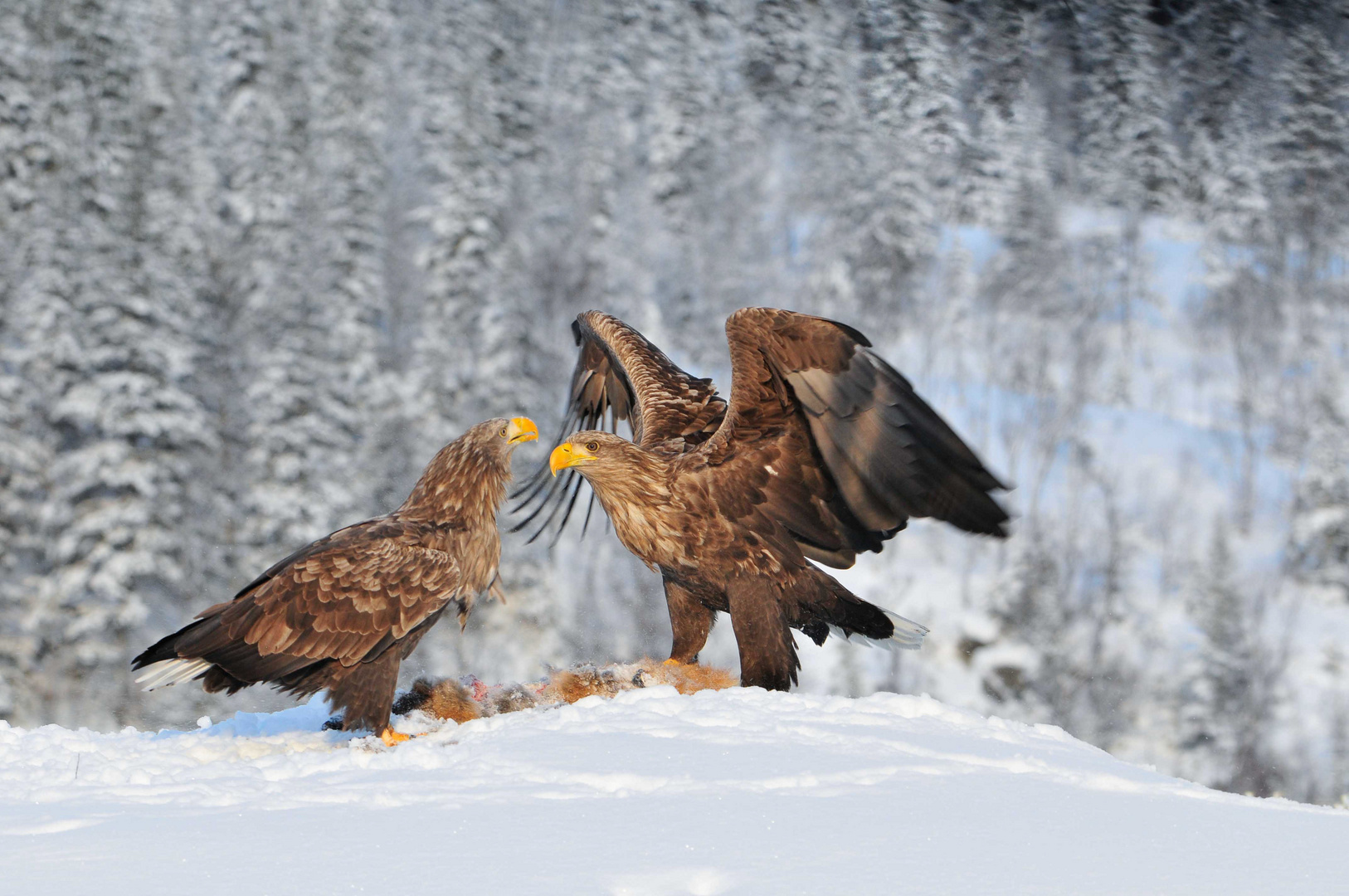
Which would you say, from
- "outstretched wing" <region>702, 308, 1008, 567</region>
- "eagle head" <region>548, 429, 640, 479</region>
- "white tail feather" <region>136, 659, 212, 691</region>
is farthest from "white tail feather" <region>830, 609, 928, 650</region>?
"white tail feather" <region>136, 659, 212, 691</region>

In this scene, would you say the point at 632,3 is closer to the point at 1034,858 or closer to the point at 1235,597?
the point at 1235,597

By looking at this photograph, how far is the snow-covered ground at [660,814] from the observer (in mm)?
2818

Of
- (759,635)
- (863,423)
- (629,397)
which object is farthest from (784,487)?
(629,397)

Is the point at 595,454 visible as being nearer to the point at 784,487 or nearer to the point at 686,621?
the point at 784,487

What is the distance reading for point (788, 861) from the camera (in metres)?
2.90

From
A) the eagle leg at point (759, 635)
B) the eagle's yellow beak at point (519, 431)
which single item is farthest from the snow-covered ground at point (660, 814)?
the eagle's yellow beak at point (519, 431)

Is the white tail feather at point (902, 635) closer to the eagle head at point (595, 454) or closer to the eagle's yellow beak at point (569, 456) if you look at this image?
the eagle head at point (595, 454)

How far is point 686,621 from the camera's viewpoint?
19.8ft

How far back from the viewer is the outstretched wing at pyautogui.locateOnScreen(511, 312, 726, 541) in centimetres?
637

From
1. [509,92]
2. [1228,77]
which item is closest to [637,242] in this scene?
[509,92]

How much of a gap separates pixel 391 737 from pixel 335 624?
53 centimetres

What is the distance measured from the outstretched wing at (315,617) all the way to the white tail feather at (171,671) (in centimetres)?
1

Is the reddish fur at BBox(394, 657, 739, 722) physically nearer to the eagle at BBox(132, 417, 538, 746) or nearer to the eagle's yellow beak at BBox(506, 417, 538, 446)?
the eagle at BBox(132, 417, 538, 746)

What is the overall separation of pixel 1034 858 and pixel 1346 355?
7206 centimetres
